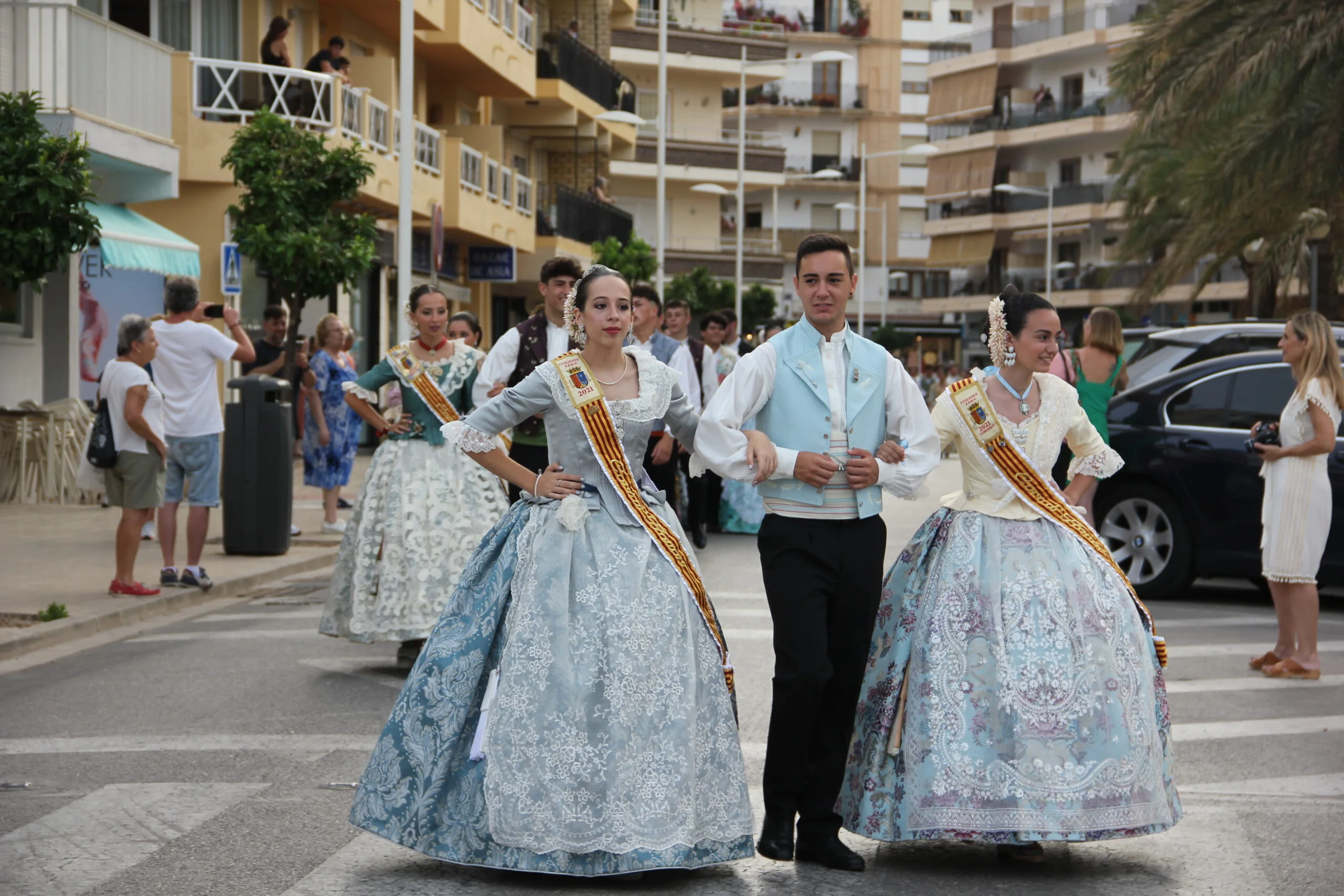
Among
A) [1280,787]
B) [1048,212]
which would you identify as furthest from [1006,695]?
[1048,212]

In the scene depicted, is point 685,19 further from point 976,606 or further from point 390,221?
point 976,606

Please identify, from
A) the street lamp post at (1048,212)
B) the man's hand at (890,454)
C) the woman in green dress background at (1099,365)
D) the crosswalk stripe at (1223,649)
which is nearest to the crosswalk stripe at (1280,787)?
the man's hand at (890,454)

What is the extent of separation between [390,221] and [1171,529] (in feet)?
66.6

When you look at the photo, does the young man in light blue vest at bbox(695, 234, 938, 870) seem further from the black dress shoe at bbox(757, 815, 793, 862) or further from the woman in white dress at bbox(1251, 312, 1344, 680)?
the woman in white dress at bbox(1251, 312, 1344, 680)

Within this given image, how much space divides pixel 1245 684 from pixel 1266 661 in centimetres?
48

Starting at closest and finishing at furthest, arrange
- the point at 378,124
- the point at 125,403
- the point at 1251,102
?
the point at 125,403
the point at 1251,102
the point at 378,124

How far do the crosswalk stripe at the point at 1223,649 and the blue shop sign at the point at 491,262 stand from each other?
2713 cm

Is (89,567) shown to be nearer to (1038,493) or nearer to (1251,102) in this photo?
(1038,493)

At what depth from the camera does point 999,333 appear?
21.0 feet

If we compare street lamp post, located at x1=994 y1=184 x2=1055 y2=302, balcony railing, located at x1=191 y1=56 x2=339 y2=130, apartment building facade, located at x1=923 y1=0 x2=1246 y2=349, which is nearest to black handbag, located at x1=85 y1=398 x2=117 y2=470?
Answer: balcony railing, located at x1=191 y1=56 x2=339 y2=130

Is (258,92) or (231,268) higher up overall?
(258,92)

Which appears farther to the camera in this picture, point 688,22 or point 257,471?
point 688,22

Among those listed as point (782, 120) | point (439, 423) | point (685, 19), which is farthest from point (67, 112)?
point (782, 120)

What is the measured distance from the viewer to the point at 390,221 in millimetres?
31375
